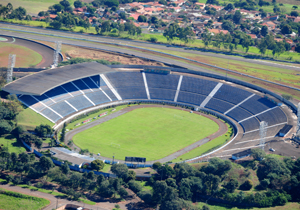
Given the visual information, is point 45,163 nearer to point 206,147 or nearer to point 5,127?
point 5,127

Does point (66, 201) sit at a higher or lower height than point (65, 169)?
lower

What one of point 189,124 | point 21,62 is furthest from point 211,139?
point 21,62

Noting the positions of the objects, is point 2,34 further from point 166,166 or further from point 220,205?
point 220,205

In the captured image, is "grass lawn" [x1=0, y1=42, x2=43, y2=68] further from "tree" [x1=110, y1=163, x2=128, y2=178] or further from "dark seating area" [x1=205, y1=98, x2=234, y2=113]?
"tree" [x1=110, y1=163, x2=128, y2=178]

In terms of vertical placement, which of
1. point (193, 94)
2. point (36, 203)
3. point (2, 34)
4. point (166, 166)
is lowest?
point (36, 203)

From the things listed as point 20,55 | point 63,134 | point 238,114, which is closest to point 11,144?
point 63,134

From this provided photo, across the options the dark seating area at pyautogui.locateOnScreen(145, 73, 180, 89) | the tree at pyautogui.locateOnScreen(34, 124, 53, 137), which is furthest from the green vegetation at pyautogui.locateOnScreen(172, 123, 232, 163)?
the tree at pyautogui.locateOnScreen(34, 124, 53, 137)

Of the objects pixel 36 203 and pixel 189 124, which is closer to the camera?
pixel 36 203
